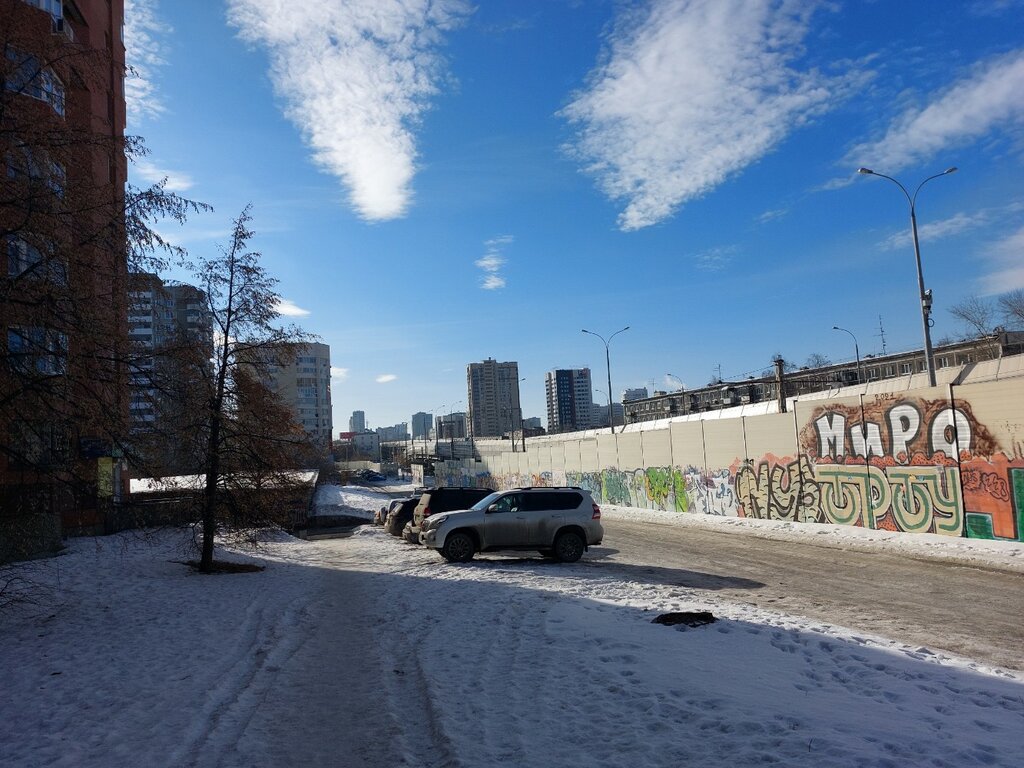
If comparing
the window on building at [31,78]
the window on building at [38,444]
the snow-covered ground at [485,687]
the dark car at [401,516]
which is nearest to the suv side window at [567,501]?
the snow-covered ground at [485,687]

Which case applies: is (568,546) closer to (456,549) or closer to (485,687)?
(456,549)

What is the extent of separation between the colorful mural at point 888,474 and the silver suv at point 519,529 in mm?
9325

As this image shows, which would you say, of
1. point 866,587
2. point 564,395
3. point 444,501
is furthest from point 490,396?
point 866,587

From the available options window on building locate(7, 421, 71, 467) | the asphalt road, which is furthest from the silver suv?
window on building locate(7, 421, 71, 467)

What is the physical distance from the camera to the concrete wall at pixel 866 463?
16.7 meters

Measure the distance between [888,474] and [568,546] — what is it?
1024 cm

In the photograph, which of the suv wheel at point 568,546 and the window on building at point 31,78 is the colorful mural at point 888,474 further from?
the window on building at point 31,78

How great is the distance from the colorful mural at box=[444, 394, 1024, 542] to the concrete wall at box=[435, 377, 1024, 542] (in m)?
0.03

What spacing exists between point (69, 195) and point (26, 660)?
5895 mm

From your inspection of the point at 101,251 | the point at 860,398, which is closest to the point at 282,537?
the point at 101,251

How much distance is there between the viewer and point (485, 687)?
6348 millimetres

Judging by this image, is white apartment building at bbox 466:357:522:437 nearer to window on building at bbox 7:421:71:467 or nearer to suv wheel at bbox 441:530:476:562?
suv wheel at bbox 441:530:476:562

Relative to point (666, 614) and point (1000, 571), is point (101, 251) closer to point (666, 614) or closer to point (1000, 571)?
point (666, 614)

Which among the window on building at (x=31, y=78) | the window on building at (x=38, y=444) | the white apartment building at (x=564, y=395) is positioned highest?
the white apartment building at (x=564, y=395)
